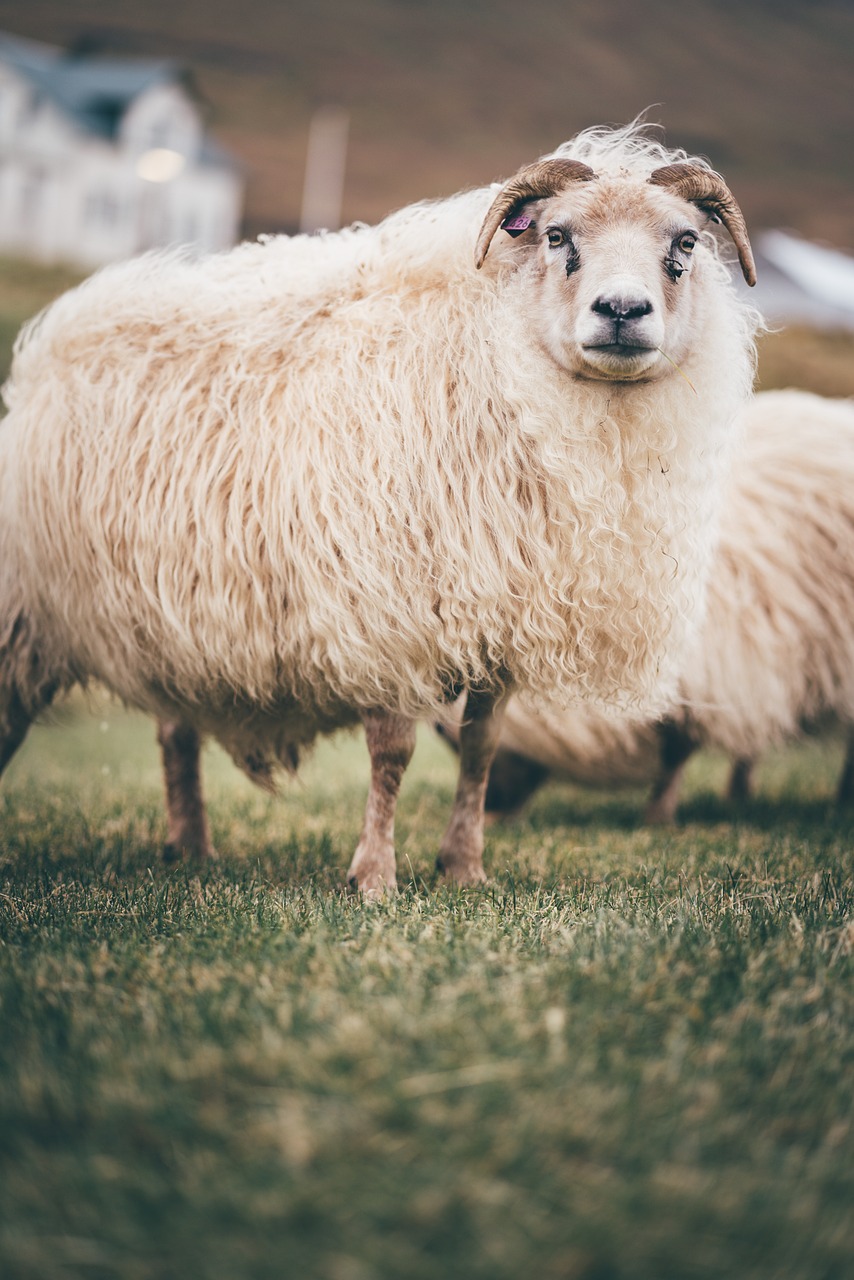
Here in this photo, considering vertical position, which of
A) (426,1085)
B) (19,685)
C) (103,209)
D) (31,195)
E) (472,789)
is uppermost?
(103,209)

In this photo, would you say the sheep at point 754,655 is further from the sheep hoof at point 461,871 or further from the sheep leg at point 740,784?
the sheep hoof at point 461,871

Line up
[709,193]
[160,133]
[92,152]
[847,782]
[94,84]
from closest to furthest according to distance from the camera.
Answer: [709,193], [847,782], [92,152], [160,133], [94,84]

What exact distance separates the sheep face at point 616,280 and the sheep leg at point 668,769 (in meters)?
2.16

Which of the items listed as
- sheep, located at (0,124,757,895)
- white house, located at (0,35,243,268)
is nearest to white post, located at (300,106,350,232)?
white house, located at (0,35,243,268)

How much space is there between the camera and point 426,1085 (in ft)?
5.74

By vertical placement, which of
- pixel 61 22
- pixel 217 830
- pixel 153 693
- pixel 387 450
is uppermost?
pixel 61 22

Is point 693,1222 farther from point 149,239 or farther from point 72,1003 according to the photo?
point 149,239

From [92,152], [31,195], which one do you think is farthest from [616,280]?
[31,195]

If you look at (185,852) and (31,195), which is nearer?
(185,852)

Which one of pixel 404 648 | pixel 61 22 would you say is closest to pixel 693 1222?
pixel 404 648

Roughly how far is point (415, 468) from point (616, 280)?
76 centimetres

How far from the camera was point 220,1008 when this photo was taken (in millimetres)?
2086

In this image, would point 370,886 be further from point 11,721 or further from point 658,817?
point 658,817

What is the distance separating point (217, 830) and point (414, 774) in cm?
267
